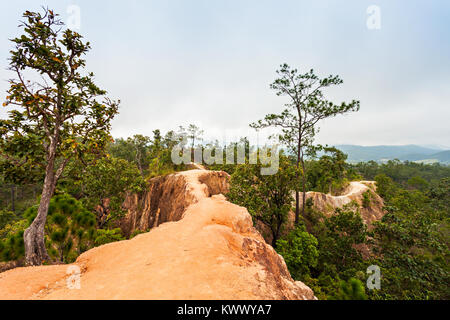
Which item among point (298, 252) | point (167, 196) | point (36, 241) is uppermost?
point (36, 241)

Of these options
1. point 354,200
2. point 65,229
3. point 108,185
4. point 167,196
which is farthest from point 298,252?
point 108,185

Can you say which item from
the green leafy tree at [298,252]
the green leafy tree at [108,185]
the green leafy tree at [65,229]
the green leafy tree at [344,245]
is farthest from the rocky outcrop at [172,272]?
the green leafy tree at [108,185]

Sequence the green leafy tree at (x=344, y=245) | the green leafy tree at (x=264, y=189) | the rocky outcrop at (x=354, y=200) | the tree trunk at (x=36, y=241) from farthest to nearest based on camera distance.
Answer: the rocky outcrop at (x=354, y=200)
the green leafy tree at (x=344, y=245)
the green leafy tree at (x=264, y=189)
the tree trunk at (x=36, y=241)

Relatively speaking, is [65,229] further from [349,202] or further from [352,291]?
[349,202]

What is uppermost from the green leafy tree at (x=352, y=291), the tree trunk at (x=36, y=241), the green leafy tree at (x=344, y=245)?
the green leafy tree at (x=352, y=291)

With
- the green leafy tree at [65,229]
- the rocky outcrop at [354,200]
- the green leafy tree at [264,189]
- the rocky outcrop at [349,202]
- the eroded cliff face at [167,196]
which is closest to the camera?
the green leafy tree at [65,229]

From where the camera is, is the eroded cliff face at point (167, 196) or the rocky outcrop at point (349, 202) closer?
the eroded cliff face at point (167, 196)

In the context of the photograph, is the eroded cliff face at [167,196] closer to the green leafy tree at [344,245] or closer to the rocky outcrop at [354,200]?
the green leafy tree at [344,245]

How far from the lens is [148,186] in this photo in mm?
20188

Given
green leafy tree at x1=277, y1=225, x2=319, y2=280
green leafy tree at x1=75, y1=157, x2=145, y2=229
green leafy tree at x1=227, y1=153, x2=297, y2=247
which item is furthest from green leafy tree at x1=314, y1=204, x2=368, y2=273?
green leafy tree at x1=75, y1=157, x2=145, y2=229

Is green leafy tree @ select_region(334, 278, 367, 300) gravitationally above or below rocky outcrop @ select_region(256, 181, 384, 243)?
above

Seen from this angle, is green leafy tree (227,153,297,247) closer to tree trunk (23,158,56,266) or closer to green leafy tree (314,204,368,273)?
green leafy tree (314,204,368,273)

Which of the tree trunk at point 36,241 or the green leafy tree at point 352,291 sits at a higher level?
the green leafy tree at point 352,291

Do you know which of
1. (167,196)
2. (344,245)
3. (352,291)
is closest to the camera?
(352,291)
